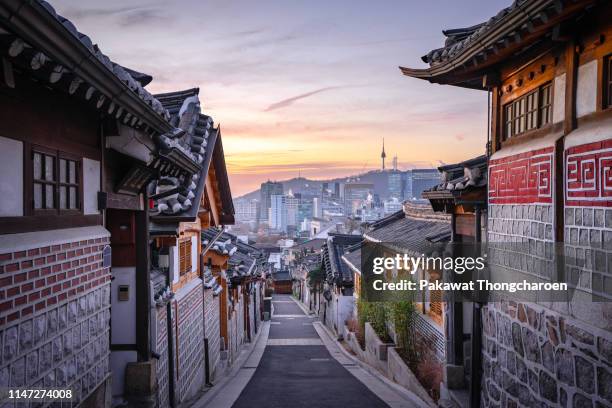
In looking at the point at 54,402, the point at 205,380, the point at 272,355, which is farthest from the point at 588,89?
the point at 272,355

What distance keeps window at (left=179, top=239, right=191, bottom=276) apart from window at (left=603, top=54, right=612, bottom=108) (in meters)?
10.7

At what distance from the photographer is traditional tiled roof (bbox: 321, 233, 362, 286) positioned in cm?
3262

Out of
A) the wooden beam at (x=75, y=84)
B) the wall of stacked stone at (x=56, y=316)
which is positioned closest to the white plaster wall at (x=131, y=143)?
the wall of stacked stone at (x=56, y=316)

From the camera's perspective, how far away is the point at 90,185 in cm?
733

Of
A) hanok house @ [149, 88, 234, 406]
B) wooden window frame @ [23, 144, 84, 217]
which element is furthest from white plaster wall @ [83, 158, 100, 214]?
hanok house @ [149, 88, 234, 406]

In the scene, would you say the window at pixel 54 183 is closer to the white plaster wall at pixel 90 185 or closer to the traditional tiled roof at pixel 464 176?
the white plaster wall at pixel 90 185

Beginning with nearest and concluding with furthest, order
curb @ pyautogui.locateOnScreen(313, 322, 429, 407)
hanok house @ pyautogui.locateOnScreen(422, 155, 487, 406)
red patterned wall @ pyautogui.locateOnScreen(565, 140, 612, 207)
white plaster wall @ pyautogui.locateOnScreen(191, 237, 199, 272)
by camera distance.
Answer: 1. red patterned wall @ pyautogui.locateOnScreen(565, 140, 612, 207)
2. hanok house @ pyautogui.locateOnScreen(422, 155, 487, 406)
3. curb @ pyautogui.locateOnScreen(313, 322, 429, 407)
4. white plaster wall @ pyautogui.locateOnScreen(191, 237, 199, 272)

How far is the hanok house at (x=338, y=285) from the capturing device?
32906 mm

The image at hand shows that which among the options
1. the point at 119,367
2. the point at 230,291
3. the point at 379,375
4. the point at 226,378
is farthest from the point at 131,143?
the point at 230,291

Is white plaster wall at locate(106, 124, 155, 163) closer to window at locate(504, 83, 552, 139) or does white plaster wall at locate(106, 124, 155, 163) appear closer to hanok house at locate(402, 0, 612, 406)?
hanok house at locate(402, 0, 612, 406)

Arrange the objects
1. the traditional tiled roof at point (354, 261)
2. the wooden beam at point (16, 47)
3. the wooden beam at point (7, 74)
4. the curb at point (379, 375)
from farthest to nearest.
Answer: the traditional tiled roof at point (354, 261) < the curb at point (379, 375) < the wooden beam at point (7, 74) < the wooden beam at point (16, 47)

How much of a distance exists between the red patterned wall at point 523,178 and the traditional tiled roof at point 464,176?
665 millimetres

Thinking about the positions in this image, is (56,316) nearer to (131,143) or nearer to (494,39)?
(131,143)

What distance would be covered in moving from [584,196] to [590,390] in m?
2.17
